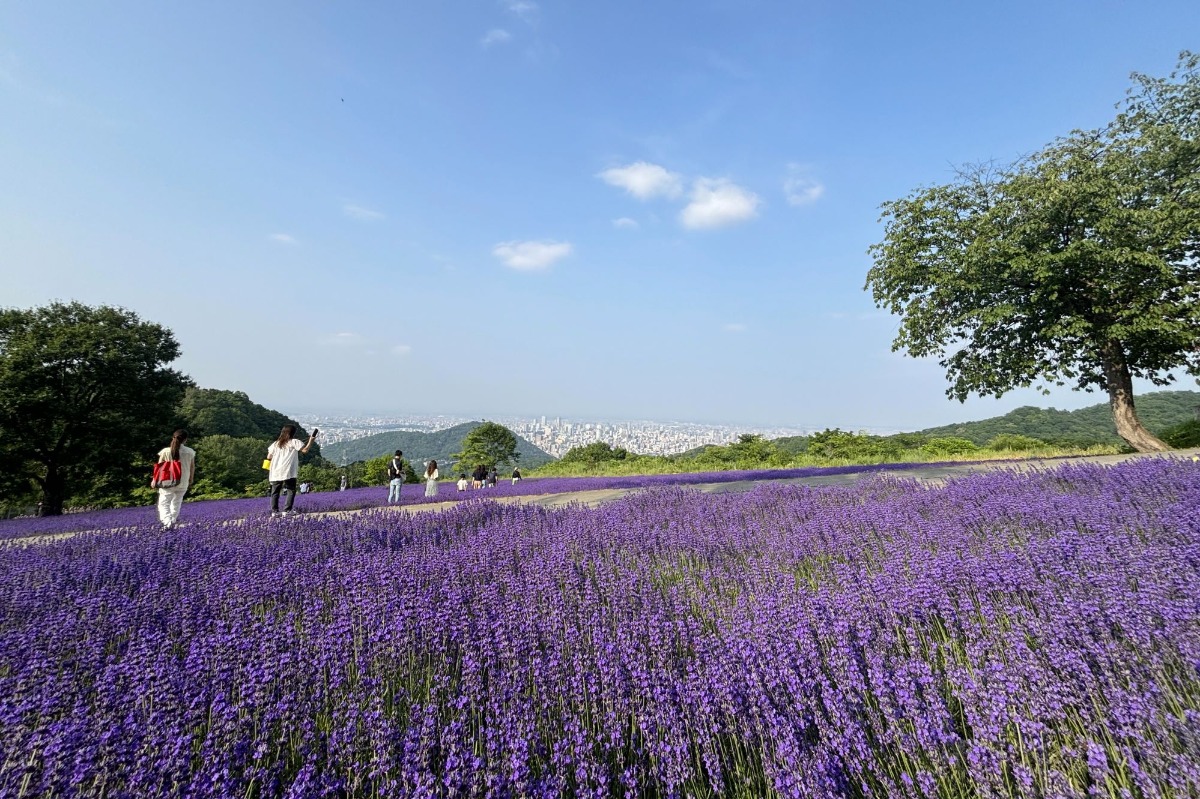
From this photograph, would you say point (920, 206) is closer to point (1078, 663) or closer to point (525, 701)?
point (1078, 663)

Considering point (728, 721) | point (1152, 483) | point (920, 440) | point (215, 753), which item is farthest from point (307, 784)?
point (920, 440)

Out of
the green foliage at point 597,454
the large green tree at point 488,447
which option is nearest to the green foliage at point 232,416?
the large green tree at point 488,447

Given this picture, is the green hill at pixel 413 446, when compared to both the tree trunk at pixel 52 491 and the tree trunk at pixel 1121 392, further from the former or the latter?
the tree trunk at pixel 1121 392

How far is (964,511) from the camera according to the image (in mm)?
4836

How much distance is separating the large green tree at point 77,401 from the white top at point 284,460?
13.3 meters

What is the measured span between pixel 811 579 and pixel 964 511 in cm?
257

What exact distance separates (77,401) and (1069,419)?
53512mm

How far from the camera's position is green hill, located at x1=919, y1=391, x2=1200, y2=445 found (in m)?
29.2

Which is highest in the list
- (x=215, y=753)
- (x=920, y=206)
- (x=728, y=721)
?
(x=920, y=206)

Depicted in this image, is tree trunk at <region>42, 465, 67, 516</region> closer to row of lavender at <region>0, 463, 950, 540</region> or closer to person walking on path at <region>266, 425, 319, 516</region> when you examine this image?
row of lavender at <region>0, 463, 950, 540</region>

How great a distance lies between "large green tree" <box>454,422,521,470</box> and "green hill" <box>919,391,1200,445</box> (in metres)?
31.3

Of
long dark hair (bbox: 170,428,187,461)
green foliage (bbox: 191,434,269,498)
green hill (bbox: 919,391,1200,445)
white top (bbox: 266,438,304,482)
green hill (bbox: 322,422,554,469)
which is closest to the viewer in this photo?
long dark hair (bbox: 170,428,187,461)

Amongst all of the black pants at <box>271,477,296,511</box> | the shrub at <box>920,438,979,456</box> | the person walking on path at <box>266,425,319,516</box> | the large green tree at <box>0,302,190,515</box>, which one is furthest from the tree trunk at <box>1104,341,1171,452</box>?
the large green tree at <box>0,302,190,515</box>

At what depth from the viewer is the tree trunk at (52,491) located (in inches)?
610
